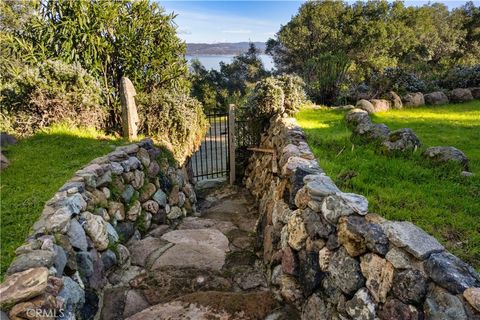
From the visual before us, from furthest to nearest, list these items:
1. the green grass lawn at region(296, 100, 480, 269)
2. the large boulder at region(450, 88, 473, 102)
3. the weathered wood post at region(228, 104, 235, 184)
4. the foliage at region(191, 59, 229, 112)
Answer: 1. the foliage at region(191, 59, 229, 112)
2. the large boulder at region(450, 88, 473, 102)
3. the weathered wood post at region(228, 104, 235, 184)
4. the green grass lawn at region(296, 100, 480, 269)

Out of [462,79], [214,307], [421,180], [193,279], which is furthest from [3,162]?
[462,79]

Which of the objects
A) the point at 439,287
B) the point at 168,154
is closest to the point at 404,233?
the point at 439,287

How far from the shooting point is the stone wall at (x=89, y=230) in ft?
6.85

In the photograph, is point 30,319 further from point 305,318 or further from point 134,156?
point 134,156

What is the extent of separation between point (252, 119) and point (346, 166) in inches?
162

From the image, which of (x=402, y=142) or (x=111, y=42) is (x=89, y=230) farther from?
(x=111, y=42)

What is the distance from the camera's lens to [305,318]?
2.83m

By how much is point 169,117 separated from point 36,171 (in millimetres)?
2814

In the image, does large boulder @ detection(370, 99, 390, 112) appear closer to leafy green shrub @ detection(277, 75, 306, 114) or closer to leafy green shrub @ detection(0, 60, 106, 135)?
leafy green shrub @ detection(277, 75, 306, 114)

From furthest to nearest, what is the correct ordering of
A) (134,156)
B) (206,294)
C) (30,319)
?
(134,156)
(206,294)
(30,319)

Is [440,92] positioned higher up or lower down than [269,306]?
higher up

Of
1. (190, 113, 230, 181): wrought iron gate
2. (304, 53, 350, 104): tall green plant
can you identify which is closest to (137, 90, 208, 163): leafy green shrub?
(190, 113, 230, 181): wrought iron gate

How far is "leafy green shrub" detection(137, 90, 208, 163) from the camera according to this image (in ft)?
21.0

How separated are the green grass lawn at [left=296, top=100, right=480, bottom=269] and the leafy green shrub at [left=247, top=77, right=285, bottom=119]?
4.62ft
